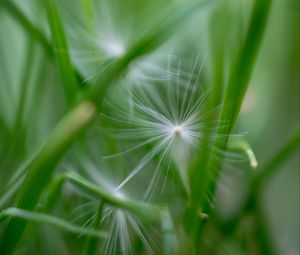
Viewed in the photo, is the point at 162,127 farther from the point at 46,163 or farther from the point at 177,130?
the point at 46,163

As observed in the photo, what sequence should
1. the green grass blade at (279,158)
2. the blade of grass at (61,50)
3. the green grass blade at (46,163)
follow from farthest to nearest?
1. the green grass blade at (279,158)
2. the blade of grass at (61,50)
3. the green grass blade at (46,163)

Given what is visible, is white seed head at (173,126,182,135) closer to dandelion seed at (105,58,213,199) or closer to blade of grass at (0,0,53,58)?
dandelion seed at (105,58,213,199)

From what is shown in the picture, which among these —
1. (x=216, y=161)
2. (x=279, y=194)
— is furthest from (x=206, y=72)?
(x=279, y=194)

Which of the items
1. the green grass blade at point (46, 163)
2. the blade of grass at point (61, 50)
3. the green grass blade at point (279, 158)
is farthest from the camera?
the green grass blade at point (279, 158)

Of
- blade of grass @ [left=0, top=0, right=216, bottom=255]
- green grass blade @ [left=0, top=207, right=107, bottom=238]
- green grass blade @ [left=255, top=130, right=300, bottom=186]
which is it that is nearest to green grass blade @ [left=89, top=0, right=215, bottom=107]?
blade of grass @ [left=0, top=0, right=216, bottom=255]

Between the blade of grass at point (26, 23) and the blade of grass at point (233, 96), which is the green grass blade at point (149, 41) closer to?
the blade of grass at point (233, 96)

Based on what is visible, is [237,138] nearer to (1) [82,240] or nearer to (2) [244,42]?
(2) [244,42]

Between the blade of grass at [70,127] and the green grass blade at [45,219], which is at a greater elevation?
the blade of grass at [70,127]

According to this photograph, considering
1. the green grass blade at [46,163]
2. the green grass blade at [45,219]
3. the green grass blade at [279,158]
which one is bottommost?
the green grass blade at [45,219]

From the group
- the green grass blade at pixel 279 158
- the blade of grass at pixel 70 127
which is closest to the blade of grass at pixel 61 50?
the blade of grass at pixel 70 127
